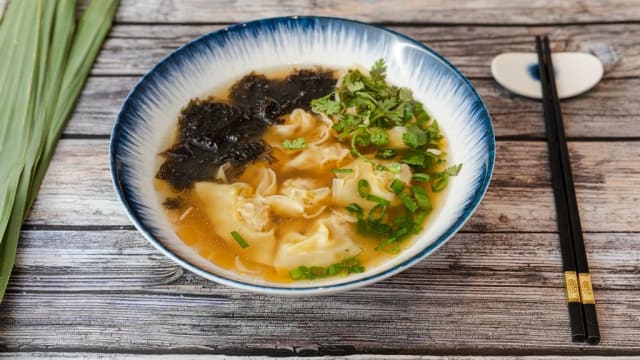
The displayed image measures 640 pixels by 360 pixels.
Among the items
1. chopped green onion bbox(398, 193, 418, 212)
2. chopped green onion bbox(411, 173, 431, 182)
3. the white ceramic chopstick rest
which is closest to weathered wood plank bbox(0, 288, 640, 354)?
chopped green onion bbox(398, 193, 418, 212)

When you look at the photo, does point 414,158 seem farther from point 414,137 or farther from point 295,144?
point 295,144

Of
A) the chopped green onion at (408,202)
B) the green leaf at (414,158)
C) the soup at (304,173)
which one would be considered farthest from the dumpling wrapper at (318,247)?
the green leaf at (414,158)

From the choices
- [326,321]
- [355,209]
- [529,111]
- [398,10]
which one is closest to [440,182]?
[355,209]

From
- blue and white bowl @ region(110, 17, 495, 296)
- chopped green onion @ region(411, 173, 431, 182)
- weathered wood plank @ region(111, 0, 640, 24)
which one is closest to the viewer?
blue and white bowl @ region(110, 17, 495, 296)

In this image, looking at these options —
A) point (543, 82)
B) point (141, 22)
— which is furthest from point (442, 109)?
point (141, 22)

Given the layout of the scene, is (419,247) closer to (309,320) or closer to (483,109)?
(309,320)

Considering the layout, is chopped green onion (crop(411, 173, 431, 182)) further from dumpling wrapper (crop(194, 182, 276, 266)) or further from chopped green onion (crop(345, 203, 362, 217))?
dumpling wrapper (crop(194, 182, 276, 266))
